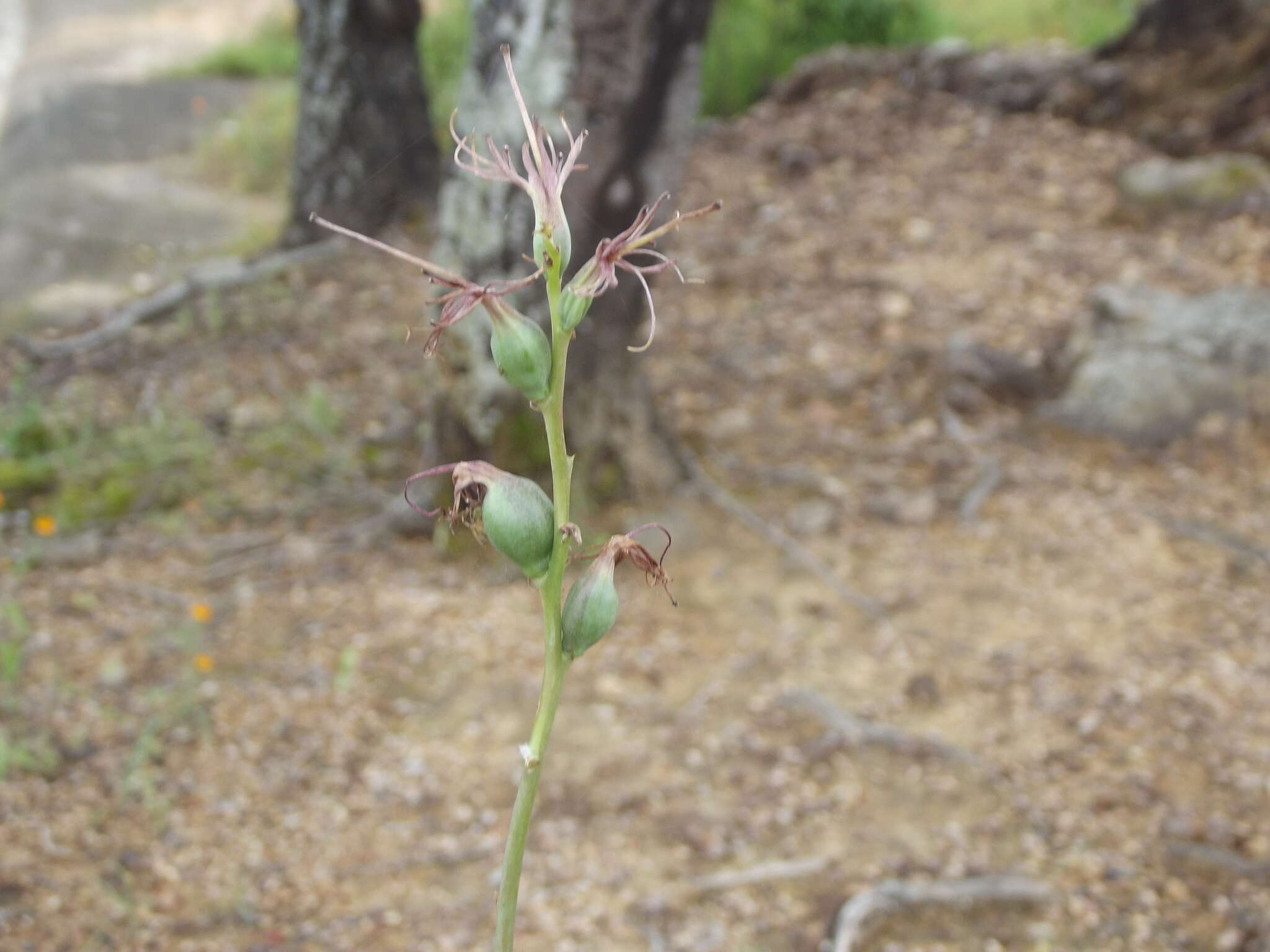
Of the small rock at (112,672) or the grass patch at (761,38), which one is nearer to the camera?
the small rock at (112,672)

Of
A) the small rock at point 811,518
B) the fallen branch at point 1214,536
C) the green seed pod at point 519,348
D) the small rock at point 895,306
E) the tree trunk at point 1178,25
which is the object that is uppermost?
the tree trunk at point 1178,25

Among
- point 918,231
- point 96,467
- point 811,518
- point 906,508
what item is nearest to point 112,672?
point 96,467

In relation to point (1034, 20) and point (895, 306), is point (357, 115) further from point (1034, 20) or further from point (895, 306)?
point (1034, 20)

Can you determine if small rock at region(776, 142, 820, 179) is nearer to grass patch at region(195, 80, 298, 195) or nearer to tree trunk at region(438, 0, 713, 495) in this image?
grass patch at region(195, 80, 298, 195)

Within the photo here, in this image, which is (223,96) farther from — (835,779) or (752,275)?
(835,779)

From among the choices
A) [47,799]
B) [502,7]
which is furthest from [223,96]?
[47,799]

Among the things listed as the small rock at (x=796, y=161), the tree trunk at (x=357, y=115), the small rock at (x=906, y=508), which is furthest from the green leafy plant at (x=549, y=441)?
the small rock at (x=796, y=161)

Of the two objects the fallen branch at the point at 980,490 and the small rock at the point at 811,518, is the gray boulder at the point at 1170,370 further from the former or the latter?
the small rock at the point at 811,518

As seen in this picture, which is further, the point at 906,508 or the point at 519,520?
the point at 906,508
